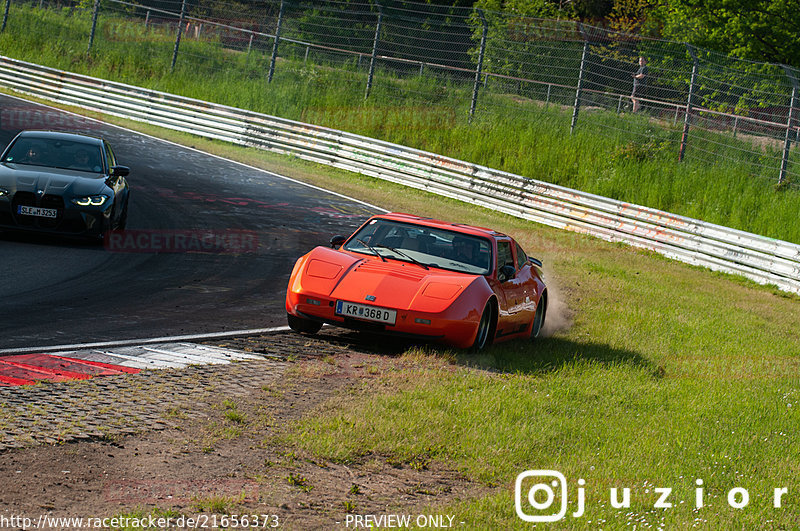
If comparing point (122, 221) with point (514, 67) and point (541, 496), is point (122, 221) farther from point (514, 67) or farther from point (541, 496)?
point (514, 67)

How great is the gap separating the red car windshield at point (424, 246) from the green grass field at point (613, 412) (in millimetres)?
1007

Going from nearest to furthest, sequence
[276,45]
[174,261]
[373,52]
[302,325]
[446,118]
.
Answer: [302,325] → [174,261] → [446,118] → [373,52] → [276,45]

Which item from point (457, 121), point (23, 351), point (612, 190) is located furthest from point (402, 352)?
point (457, 121)

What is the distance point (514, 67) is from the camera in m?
26.5

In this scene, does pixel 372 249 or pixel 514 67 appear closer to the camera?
pixel 372 249

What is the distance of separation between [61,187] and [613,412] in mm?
8378

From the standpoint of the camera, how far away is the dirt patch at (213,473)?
4734mm

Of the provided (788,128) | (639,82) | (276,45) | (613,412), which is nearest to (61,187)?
(613,412)

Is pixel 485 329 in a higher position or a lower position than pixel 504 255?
lower

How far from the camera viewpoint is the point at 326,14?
95.0ft

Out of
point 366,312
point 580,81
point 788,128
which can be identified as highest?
point 580,81

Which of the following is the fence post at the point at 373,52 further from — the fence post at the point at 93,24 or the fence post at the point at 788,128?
the fence post at the point at 788,128

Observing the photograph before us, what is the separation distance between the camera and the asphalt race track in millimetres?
9336

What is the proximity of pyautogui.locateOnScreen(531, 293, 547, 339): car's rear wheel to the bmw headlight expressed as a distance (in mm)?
6158
